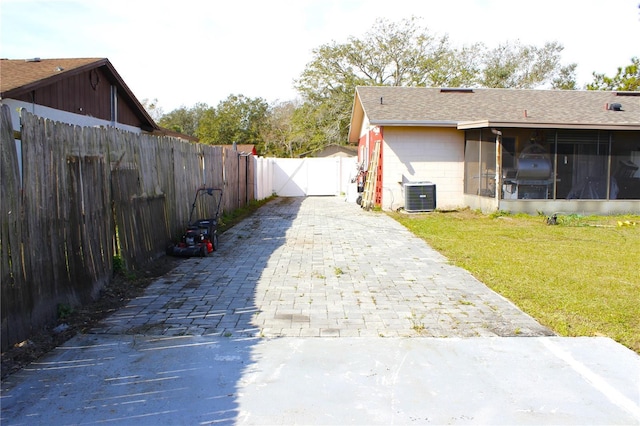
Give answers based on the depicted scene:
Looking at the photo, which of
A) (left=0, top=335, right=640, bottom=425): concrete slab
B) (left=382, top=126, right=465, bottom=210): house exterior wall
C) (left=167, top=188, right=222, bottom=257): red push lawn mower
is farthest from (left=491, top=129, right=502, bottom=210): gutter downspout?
(left=0, top=335, right=640, bottom=425): concrete slab

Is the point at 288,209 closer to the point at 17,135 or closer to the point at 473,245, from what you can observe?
the point at 473,245

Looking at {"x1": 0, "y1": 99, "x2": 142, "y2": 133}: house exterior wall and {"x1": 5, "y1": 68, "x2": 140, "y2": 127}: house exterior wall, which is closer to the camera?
{"x1": 0, "y1": 99, "x2": 142, "y2": 133}: house exterior wall

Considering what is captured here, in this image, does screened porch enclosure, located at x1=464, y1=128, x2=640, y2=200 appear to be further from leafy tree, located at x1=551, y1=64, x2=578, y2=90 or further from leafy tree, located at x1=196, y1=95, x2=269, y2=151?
leafy tree, located at x1=196, y1=95, x2=269, y2=151

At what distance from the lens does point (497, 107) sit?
62.3 ft

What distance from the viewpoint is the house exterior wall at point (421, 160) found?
1769 centimetres

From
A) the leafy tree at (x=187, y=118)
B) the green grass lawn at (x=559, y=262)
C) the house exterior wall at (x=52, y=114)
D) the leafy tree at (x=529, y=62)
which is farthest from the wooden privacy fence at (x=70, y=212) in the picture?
the leafy tree at (x=187, y=118)

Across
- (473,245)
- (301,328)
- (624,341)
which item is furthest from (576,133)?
(301,328)

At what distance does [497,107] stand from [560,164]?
4024mm

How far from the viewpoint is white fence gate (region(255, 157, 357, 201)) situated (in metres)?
26.7

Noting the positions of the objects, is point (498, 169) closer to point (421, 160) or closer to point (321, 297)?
point (421, 160)

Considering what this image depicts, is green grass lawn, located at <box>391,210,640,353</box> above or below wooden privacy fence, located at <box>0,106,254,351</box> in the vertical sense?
below

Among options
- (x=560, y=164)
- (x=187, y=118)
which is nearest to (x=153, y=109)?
(x=187, y=118)

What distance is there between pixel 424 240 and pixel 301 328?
250 inches

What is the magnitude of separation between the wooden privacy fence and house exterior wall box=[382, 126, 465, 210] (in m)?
10.0
